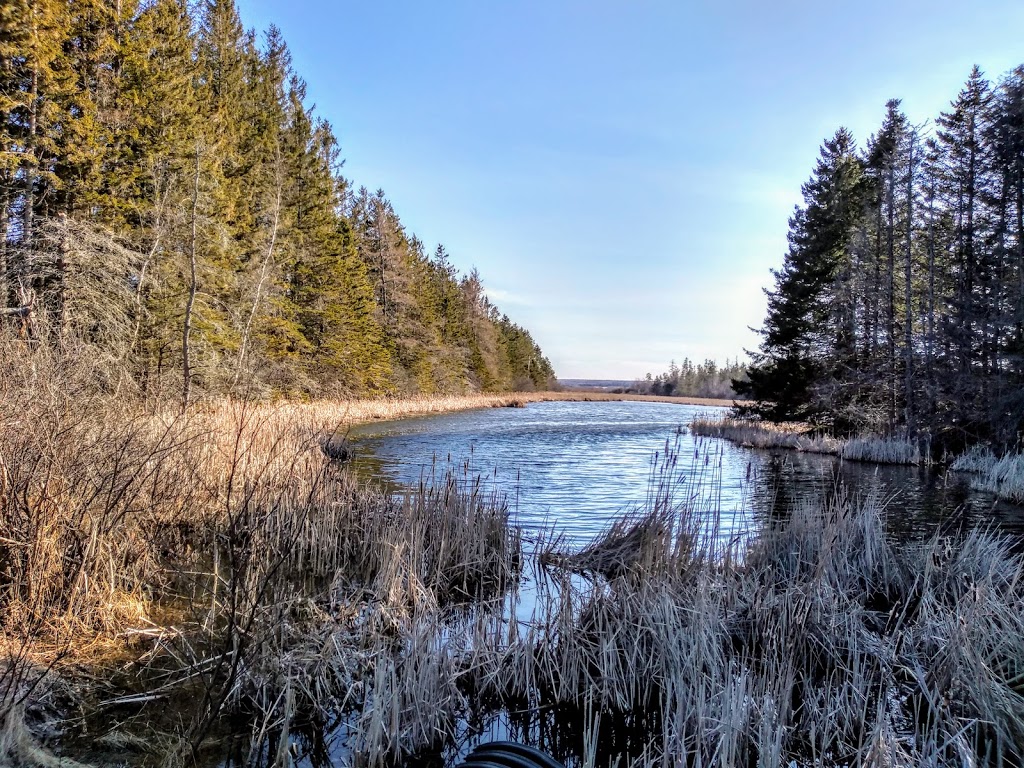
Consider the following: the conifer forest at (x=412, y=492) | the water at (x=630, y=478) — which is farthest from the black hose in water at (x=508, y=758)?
the water at (x=630, y=478)

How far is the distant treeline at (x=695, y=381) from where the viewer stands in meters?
82.2

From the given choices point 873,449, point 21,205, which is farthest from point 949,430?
point 21,205

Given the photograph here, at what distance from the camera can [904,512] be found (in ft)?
34.7

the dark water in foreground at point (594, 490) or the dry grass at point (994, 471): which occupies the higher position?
the dry grass at point (994, 471)

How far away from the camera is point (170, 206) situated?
16.5m

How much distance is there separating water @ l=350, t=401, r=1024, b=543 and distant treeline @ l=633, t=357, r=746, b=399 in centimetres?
6119

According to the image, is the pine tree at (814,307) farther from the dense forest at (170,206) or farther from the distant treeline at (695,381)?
the distant treeline at (695,381)

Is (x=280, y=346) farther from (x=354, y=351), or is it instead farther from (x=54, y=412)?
(x=54, y=412)

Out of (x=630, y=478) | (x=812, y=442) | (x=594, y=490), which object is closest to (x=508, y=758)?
(x=594, y=490)

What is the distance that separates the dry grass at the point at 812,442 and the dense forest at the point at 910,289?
92 cm

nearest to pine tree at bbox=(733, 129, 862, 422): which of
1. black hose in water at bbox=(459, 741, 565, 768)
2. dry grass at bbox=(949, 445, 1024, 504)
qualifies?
dry grass at bbox=(949, 445, 1024, 504)

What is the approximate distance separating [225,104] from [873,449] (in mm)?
26473

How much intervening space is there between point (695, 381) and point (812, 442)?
69438 mm

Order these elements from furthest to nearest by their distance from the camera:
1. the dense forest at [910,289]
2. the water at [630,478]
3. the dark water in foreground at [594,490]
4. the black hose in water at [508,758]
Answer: the dense forest at [910,289], the water at [630,478], the dark water in foreground at [594,490], the black hose in water at [508,758]
